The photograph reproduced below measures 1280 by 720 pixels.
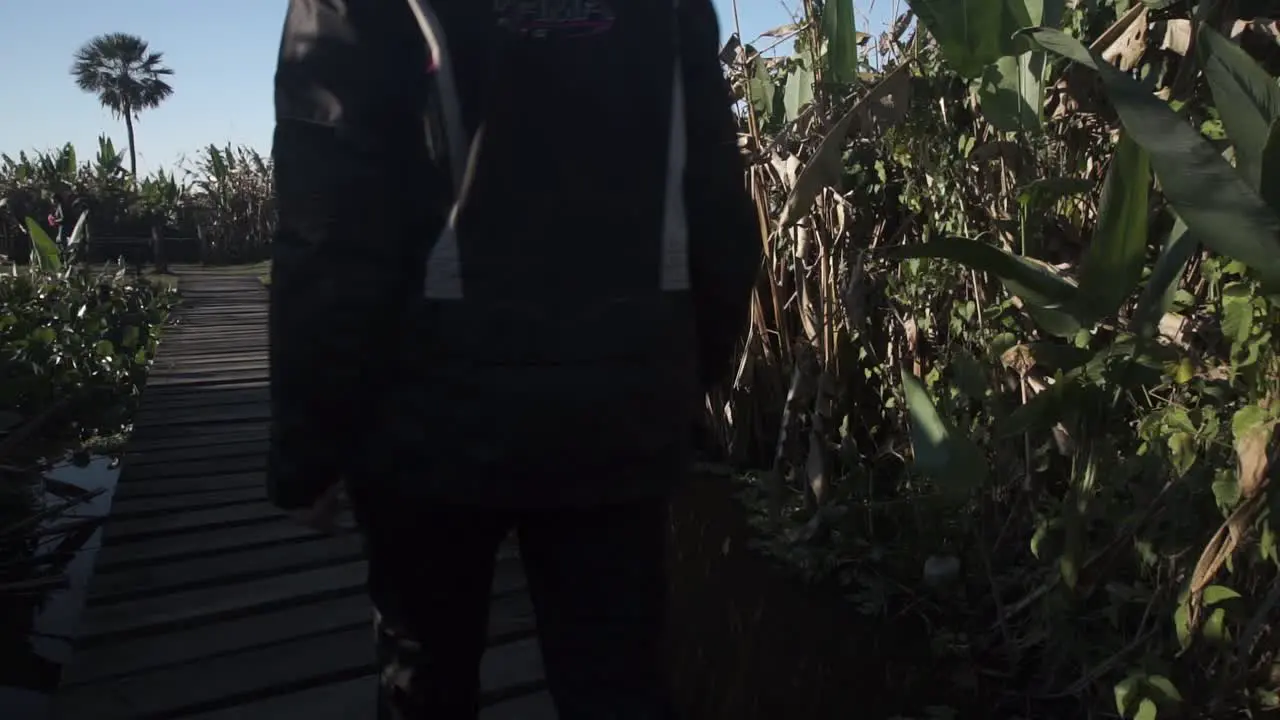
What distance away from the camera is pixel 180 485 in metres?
3.61

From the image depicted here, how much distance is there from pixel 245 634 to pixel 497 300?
156 cm

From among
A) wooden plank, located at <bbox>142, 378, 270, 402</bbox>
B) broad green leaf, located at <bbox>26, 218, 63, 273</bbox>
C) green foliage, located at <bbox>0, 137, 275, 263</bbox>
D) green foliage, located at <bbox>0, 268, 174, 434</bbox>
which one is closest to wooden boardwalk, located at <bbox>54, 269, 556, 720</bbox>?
green foliage, located at <bbox>0, 268, 174, 434</bbox>

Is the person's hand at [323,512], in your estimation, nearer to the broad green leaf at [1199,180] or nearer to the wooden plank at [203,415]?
the broad green leaf at [1199,180]

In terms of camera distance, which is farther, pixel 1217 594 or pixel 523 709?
pixel 523 709

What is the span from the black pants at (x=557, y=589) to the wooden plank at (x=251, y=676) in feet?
2.82

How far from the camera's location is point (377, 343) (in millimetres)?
1269

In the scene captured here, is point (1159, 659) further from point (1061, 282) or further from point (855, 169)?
point (855, 169)

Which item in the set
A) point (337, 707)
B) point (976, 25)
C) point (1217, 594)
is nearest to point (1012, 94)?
point (976, 25)

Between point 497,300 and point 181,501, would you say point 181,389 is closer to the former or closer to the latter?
point 181,501

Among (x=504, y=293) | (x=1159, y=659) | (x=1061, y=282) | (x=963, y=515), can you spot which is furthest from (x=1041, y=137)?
(x=504, y=293)

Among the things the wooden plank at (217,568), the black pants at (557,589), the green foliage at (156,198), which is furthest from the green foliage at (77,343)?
the green foliage at (156,198)

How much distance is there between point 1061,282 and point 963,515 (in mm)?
888

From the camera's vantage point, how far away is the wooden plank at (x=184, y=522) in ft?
10.1

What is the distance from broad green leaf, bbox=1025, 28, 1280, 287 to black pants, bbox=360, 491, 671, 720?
2.52 feet
